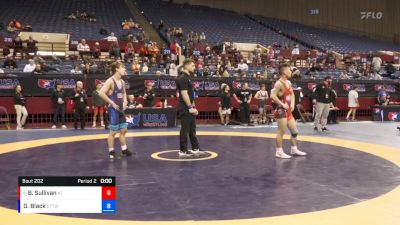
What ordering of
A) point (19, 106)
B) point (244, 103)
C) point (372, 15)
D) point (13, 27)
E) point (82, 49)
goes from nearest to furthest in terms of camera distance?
point (19, 106)
point (244, 103)
point (82, 49)
point (13, 27)
point (372, 15)

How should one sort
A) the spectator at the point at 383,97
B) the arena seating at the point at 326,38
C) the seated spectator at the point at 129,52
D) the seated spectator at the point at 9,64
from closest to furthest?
the seated spectator at the point at 9,64 < the spectator at the point at 383,97 < the seated spectator at the point at 129,52 < the arena seating at the point at 326,38

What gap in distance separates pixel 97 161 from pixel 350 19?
35.2 m

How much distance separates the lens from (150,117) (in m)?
14.8

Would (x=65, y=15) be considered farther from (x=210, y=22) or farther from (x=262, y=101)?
(x=262, y=101)

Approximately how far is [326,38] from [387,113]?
56.8 feet

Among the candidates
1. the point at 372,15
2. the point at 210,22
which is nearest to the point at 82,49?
the point at 210,22

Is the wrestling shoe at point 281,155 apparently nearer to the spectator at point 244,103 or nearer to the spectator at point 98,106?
the spectator at point 244,103

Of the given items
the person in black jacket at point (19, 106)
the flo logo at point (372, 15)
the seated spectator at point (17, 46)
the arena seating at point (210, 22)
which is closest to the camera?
the person in black jacket at point (19, 106)

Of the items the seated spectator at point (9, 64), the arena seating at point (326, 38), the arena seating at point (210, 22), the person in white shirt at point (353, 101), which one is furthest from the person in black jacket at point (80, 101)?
the arena seating at point (326, 38)

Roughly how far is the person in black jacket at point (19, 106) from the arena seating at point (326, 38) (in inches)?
931

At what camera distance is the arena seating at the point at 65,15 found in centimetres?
2427

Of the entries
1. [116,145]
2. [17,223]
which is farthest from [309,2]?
[17,223]

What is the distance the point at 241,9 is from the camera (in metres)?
40.8

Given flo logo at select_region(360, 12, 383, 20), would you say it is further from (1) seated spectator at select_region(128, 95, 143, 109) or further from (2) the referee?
(2) the referee
